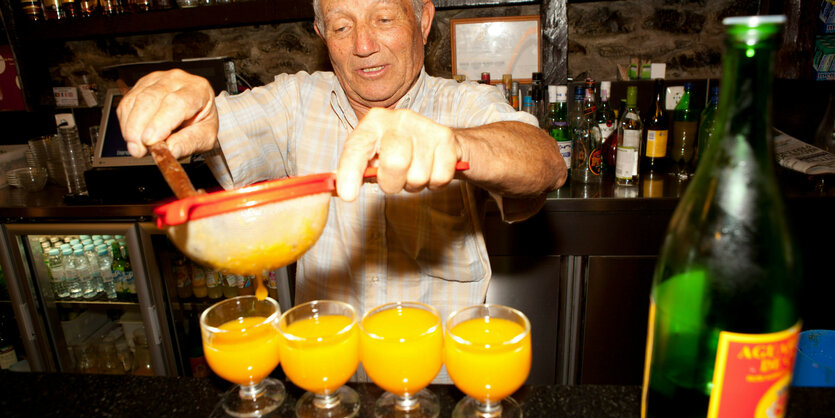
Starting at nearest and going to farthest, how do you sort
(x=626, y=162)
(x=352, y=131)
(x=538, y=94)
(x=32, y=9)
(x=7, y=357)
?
(x=352, y=131) → (x=626, y=162) → (x=538, y=94) → (x=32, y=9) → (x=7, y=357)

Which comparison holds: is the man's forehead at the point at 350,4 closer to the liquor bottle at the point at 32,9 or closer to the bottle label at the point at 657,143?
the bottle label at the point at 657,143

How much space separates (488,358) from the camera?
0.70m

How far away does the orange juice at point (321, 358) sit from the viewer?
748mm

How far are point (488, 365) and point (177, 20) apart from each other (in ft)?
7.85

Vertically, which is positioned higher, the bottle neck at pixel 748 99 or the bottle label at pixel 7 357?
the bottle neck at pixel 748 99

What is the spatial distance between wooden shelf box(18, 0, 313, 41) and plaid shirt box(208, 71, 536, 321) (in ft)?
3.16

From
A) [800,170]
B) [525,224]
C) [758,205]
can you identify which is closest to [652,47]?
[800,170]

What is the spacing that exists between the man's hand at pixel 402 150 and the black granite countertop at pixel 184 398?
37 cm

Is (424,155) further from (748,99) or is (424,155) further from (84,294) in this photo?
(84,294)

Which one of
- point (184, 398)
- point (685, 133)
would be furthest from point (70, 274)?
point (685, 133)

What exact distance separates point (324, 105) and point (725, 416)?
125 cm

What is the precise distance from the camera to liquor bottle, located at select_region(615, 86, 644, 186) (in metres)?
2.05

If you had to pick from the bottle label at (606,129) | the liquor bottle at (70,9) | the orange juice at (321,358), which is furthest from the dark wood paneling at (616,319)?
the liquor bottle at (70,9)

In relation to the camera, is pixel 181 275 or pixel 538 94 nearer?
pixel 538 94
